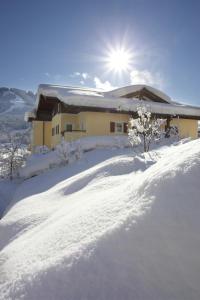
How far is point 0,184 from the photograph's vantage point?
1399cm

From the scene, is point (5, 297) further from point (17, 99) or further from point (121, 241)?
point (17, 99)

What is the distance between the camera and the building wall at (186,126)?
75.4 feet

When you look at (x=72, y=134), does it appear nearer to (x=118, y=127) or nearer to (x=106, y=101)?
(x=106, y=101)

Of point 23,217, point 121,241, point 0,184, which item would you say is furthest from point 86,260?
point 0,184

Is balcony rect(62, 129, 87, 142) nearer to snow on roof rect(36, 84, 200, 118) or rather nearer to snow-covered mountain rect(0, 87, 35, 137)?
A: snow on roof rect(36, 84, 200, 118)

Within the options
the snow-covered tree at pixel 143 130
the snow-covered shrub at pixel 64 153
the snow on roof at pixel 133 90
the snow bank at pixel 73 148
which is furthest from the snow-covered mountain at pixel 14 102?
the snow-covered tree at pixel 143 130

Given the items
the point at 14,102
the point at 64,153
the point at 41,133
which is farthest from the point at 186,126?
the point at 14,102

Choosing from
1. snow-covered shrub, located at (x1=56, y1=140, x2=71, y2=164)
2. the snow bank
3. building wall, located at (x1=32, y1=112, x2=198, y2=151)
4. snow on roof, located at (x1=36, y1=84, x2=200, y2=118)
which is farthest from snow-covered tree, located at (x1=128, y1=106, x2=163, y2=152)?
building wall, located at (x1=32, y1=112, x2=198, y2=151)

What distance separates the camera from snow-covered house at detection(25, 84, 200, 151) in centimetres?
1781

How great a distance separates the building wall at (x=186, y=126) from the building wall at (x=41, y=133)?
1250cm

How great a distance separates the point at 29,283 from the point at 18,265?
53cm

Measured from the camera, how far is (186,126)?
2345cm

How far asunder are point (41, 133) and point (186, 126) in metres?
14.1

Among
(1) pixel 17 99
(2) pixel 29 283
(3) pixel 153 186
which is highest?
(1) pixel 17 99
